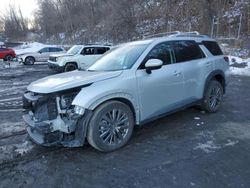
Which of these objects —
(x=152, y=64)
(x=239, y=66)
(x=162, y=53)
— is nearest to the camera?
(x=152, y=64)

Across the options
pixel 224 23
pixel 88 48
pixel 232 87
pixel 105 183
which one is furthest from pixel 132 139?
pixel 224 23

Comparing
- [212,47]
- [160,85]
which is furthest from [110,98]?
[212,47]

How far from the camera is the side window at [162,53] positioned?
4844 mm

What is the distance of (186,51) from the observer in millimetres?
5480

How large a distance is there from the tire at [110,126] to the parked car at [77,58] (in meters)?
10.5

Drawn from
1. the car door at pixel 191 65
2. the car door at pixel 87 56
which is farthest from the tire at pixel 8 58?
the car door at pixel 191 65

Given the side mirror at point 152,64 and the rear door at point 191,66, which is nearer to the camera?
the side mirror at point 152,64

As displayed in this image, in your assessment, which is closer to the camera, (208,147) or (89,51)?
(208,147)

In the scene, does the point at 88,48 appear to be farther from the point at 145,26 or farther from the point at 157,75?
the point at 145,26

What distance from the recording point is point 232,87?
9367 mm

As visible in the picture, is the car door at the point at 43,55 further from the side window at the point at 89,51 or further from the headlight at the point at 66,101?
the headlight at the point at 66,101

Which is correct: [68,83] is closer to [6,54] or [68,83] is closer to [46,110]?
[46,110]

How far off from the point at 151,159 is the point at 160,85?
1.38m

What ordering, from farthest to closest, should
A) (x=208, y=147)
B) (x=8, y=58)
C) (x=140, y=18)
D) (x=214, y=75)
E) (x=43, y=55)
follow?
(x=140, y=18) < (x=8, y=58) < (x=43, y=55) < (x=214, y=75) < (x=208, y=147)
